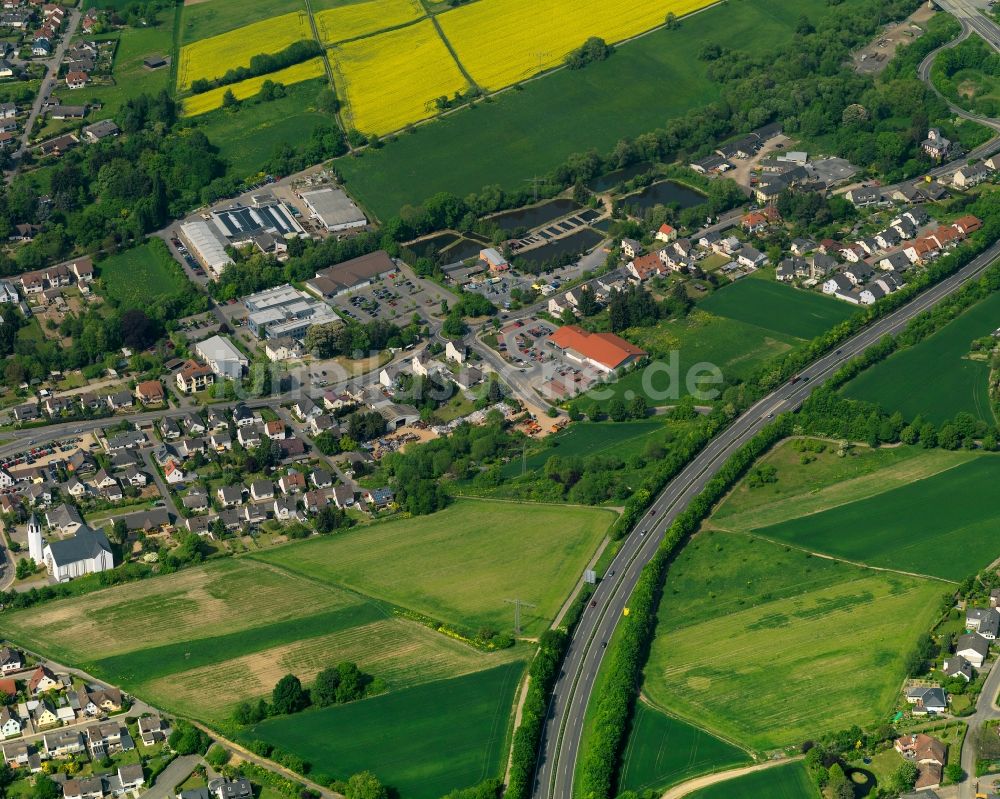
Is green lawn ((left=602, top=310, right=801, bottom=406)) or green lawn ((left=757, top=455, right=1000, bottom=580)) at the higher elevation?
green lawn ((left=602, top=310, right=801, bottom=406))

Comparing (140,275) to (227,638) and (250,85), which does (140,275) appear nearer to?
(250,85)

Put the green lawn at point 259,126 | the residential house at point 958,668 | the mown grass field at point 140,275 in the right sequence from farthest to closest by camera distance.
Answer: the green lawn at point 259,126, the mown grass field at point 140,275, the residential house at point 958,668

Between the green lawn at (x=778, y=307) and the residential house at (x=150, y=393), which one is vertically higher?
the residential house at (x=150, y=393)

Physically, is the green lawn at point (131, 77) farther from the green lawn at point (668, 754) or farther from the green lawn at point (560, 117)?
the green lawn at point (668, 754)

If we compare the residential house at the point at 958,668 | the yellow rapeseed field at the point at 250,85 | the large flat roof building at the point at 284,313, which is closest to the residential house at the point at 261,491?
the large flat roof building at the point at 284,313

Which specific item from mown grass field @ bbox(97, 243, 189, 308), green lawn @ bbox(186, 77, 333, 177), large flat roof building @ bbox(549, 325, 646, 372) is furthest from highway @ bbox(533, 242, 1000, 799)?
green lawn @ bbox(186, 77, 333, 177)

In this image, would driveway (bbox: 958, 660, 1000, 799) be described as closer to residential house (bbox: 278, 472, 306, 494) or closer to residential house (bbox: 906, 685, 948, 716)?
residential house (bbox: 906, 685, 948, 716)

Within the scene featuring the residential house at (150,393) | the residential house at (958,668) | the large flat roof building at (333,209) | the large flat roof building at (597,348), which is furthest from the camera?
the large flat roof building at (333,209)
